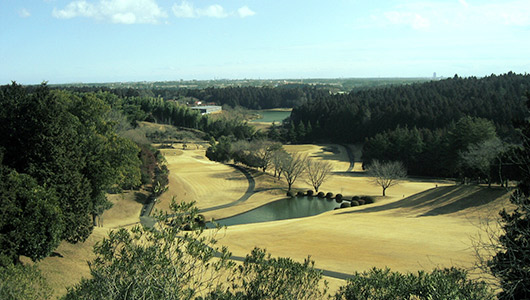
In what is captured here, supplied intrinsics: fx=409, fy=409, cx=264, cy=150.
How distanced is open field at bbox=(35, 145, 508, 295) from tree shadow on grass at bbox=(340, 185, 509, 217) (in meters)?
0.07

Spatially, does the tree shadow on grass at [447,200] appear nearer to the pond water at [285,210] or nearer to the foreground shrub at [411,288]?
the pond water at [285,210]

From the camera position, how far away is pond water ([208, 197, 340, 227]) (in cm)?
3675

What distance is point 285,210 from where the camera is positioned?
40.8 meters

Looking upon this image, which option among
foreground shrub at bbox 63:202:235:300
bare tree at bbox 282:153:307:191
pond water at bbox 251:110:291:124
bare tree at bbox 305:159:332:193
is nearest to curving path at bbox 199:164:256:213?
bare tree at bbox 282:153:307:191

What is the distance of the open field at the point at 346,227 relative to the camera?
18.9 m

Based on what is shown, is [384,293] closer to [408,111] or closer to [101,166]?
[101,166]

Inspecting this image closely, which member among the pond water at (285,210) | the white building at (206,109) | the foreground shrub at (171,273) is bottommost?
the pond water at (285,210)

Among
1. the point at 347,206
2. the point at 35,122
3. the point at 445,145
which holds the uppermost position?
the point at 35,122

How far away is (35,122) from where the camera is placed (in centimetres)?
1978

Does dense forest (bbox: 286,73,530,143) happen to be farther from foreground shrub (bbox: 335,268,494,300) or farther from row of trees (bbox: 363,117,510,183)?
foreground shrub (bbox: 335,268,494,300)

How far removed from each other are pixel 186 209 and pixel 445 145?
171ft

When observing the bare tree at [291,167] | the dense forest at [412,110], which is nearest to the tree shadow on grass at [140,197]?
the bare tree at [291,167]

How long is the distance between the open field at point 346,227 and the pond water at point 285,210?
1055mm

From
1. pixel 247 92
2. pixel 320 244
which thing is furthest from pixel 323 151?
pixel 247 92
